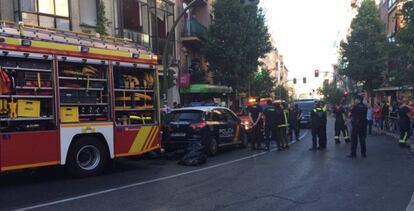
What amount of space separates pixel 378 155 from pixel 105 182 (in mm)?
8233

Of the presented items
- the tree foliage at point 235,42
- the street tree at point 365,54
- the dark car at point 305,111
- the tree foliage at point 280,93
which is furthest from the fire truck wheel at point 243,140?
the tree foliage at point 280,93

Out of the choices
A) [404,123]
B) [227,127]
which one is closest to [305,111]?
[404,123]

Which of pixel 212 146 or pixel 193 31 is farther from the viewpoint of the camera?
pixel 193 31

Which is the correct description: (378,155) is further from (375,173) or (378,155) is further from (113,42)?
(113,42)

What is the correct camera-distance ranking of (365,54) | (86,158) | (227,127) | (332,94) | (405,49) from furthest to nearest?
(332,94) < (365,54) < (405,49) < (227,127) < (86,158)

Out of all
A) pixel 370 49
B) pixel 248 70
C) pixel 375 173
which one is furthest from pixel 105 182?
pixel 370 49

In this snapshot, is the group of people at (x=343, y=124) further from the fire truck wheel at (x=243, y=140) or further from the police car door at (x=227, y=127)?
the police car door at (x=227, y=127)

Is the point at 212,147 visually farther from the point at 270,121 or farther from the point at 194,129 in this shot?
the point at 270,121

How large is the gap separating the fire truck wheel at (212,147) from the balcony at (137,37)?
422 inches

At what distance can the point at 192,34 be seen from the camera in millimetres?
33188

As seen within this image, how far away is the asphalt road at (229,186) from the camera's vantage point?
759 centimetres

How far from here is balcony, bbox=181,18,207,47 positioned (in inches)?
1291

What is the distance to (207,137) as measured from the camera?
1422cm

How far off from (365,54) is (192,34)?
16456 mm
